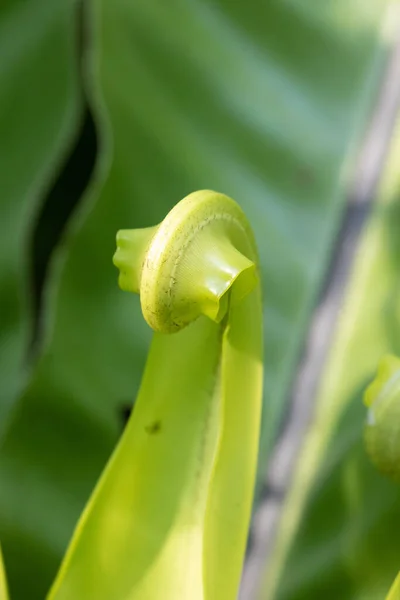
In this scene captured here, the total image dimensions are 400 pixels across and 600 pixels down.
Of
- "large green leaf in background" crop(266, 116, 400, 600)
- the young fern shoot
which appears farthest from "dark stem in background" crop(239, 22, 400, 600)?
the young fern shoot

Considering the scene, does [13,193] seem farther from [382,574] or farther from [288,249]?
[382,574]

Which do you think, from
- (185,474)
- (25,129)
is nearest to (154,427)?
(185,474)

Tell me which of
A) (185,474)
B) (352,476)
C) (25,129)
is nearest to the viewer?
(185,474)

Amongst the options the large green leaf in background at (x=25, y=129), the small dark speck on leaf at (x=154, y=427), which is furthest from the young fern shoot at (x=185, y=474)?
the large green leaf in background at (x=25, y=129)

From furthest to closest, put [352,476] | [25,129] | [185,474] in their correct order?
[25,129], [352,476], [185,474]

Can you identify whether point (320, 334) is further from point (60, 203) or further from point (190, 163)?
point (60, 203)

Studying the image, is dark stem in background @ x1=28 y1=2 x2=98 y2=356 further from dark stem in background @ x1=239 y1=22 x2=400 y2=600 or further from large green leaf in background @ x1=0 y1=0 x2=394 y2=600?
dark stem in background @ x1=239 y1=22 x2=400 y2=600

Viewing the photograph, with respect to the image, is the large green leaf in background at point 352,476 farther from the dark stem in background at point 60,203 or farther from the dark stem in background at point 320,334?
the dark stem in background at point 60,203
